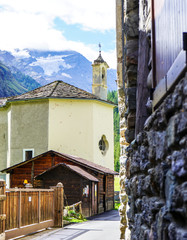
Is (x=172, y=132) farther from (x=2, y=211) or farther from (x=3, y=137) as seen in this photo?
(x=3, y=137)

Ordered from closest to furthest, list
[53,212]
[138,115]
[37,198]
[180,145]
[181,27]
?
[180,145], [181,27], [138,115], [37,198], [53,212]

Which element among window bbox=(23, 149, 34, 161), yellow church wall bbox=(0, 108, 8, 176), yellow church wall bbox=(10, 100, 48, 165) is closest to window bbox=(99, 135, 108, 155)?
yellow church wall bbox=(10, 100, 48, 165)

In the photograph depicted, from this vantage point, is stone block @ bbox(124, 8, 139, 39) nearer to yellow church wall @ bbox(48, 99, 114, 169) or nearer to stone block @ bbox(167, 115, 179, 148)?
stone block @ bbox(167, 115, 179, 148)

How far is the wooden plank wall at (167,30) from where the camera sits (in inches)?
112

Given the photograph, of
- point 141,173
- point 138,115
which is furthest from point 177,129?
point 138,115

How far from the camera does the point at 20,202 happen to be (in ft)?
46.3

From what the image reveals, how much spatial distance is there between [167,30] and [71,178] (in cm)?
2313

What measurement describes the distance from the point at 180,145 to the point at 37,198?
13.9m

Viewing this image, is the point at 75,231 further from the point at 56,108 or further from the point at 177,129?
the point at 56,108

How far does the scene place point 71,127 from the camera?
34.1m

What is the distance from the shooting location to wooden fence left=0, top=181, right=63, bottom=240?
13102 mm

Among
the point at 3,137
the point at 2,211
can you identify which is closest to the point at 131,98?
the point at 2,211

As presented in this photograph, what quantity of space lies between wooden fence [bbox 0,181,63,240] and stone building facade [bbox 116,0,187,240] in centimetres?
852

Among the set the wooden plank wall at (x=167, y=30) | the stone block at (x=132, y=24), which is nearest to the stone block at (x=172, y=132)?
the wooden plank wall at (x=167, y=30)
